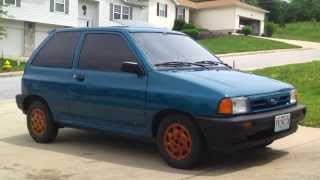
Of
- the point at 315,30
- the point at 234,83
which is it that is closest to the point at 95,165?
the point at 234,83

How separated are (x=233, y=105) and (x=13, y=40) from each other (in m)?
36.9

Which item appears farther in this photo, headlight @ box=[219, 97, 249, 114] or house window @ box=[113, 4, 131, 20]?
house window @ box=[113, 4, 131, 20]

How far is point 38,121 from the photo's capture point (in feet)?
30.9

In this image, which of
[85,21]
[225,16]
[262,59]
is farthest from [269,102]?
[225,16]

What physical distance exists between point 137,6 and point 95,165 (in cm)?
5107

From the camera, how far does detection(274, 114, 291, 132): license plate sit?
7419mm

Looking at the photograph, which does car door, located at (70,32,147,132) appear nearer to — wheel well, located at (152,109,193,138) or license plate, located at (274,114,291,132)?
wheel well, located at (152,109,193,138)

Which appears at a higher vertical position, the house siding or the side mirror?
the house siding

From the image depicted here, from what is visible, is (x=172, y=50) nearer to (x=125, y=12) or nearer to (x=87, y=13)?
(x=87, y=13)

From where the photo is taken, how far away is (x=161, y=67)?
308 inches

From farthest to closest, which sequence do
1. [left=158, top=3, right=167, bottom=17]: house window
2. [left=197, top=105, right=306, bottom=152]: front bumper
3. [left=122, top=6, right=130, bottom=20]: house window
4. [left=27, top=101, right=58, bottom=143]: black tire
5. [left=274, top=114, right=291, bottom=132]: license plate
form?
1. [left=158, top=3, right=167, bottom=17]: house window
2. [left=122, top=6, right=130, bottom=20]: house window
3. [left=27, top=101, right=58, bottom=143]: black tire
4. [left=274, top=114, right=291, bottom=132]: license plate
5. [left=197, top=105, right=306, bottom=152]: front bumper

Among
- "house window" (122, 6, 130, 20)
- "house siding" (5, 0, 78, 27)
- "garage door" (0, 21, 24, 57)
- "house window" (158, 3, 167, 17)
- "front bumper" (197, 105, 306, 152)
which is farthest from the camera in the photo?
"house window" (158, 3, 167, 17)

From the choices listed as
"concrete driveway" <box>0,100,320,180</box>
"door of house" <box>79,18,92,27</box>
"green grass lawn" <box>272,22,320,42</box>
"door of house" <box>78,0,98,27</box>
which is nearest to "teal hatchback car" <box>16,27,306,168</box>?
"concrete driveway" <box>0,100,320,180</box>

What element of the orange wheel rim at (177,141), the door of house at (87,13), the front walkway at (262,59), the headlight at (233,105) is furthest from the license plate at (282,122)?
the door of house at (87,13)
